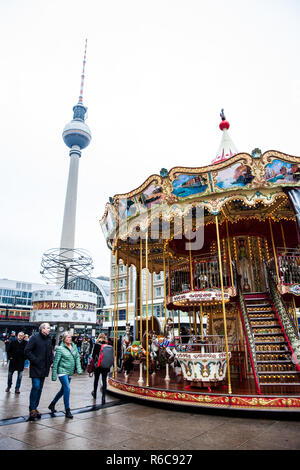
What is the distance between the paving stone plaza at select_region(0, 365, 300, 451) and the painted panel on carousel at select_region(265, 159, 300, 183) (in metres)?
5.67

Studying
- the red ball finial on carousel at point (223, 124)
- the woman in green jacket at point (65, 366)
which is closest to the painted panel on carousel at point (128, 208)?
the woman in green jacket at point (65, 366)

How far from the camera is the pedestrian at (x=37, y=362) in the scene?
561 centimetres

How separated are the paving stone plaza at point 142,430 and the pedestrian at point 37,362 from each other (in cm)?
30

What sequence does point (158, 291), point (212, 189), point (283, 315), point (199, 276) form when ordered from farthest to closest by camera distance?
1. point (158, 291)
2. point (199, 276)
3. point (283, 315)
4. point (212, 189)

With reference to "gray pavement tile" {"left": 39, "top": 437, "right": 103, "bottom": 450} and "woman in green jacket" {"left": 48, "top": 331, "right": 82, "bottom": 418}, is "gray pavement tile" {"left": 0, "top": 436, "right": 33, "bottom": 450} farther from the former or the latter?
"woman in green jacket" {"left": 48, "top": 331, "right": 82, "bottom": 418}

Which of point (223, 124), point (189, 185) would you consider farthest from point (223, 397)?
point (223, 124)

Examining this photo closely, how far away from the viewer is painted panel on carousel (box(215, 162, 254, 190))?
7980mm

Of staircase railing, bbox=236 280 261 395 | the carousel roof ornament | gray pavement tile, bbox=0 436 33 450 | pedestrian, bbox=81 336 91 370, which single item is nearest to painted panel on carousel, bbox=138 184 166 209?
staircase railing, bbox=236 280 261 395

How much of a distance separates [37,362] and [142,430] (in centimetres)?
233

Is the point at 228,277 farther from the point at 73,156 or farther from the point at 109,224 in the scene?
the point at 73,156

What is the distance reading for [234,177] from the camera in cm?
814

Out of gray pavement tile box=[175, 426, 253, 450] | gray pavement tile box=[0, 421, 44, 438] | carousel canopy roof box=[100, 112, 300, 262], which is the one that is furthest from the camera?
carousel canopy roof box=[100, 112, 300, 262]
